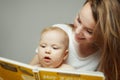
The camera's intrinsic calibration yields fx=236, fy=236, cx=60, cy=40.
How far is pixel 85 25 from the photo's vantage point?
1042mm

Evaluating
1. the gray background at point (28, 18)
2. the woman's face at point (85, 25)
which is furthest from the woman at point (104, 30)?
the gray background at point (28, 18)

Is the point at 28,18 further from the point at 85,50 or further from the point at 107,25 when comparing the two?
the point at 107,25

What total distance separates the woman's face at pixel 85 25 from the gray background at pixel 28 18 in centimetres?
45

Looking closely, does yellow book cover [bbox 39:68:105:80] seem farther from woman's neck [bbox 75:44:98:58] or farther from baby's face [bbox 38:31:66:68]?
woman's neck [bbox 75:44:98:58]

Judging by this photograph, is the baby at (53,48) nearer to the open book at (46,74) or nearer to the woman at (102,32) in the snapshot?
the woman at (102,32)

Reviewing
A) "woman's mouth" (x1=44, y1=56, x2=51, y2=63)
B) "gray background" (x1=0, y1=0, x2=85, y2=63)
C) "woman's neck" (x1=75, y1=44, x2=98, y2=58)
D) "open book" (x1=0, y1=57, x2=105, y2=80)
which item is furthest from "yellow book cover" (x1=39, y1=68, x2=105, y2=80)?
"gray background" (x1=0, y1=0, x2=85, y2=63)

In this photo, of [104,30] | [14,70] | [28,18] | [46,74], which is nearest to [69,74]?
[46,74]

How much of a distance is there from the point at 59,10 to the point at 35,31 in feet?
0.70

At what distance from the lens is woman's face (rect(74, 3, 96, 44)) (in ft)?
3.41

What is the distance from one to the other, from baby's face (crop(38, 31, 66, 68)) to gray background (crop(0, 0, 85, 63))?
0.44 meters

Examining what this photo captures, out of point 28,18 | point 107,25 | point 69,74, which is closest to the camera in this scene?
point 69,74

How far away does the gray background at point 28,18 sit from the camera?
1527 millimetres

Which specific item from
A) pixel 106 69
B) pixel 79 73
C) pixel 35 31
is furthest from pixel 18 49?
pixel 79 73

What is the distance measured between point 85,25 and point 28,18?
61cm
